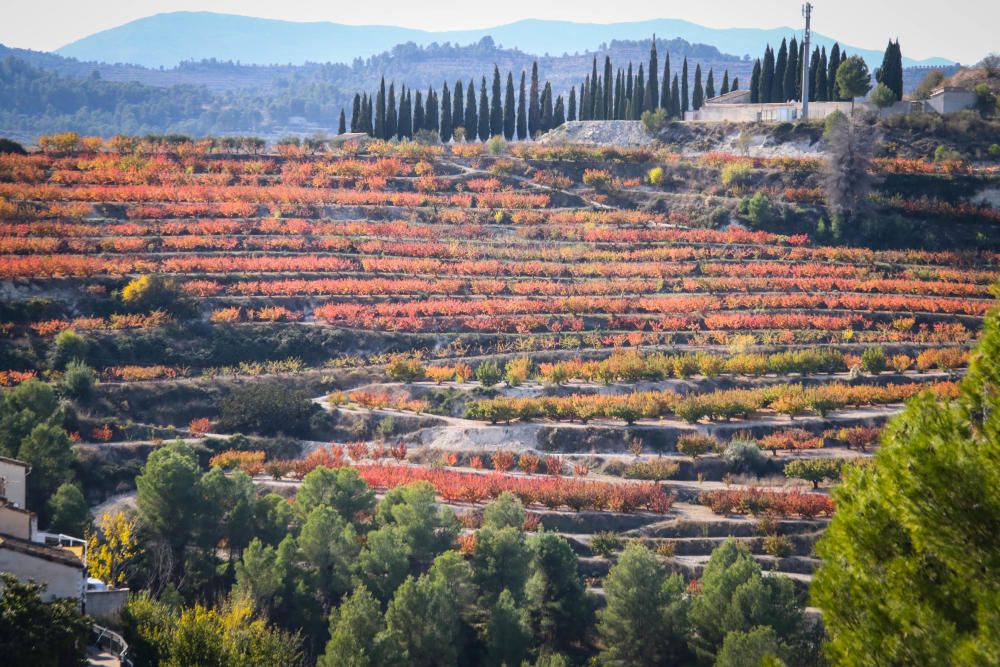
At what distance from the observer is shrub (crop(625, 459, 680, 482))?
3192 cm

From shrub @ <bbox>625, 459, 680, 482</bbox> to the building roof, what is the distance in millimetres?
16763

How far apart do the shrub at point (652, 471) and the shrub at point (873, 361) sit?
1028 centimetres

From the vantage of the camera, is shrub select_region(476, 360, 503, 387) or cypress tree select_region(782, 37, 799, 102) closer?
shrub select_region(476, 360, 503, 387)

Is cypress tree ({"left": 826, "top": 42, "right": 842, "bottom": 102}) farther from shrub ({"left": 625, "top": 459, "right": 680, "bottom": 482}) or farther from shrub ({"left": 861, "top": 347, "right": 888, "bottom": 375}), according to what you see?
shrub ({"left": 625, "top": 459, "right": 680, "bottom": 482})

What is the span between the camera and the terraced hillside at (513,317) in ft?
107

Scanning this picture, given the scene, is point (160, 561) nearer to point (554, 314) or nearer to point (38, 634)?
point (38, 634)

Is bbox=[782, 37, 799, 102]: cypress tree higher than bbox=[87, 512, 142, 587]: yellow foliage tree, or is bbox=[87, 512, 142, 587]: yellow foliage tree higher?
bbox=[782, 37, 799, 102]: cypress tree

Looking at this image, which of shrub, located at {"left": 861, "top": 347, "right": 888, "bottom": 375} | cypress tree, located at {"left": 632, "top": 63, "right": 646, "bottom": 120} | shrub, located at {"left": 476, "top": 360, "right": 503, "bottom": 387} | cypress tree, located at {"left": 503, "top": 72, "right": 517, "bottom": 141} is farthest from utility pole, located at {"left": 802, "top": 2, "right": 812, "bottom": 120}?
shrub, located at {"left": 476, "top": 360, "right": 503, "bottom": 387}

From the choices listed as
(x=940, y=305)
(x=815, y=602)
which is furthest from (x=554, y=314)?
(x=815, y=602)

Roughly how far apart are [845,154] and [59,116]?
469 ft

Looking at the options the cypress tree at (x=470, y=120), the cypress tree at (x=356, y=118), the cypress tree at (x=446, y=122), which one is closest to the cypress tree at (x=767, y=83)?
the cypress tree at (x=470, y=120)

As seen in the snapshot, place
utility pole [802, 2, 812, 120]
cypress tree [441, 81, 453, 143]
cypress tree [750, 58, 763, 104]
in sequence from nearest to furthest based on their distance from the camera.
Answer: utility pole [802, 2, 812, 120], cypress tree [750, 58, 763, 104], cypress tree [441, 81, 453, 143]

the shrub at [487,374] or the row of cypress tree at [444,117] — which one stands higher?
the row of cypress tree at [444,117]

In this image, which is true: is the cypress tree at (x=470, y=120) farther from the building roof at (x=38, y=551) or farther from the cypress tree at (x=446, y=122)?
the building roof at (x=38, y=551)
